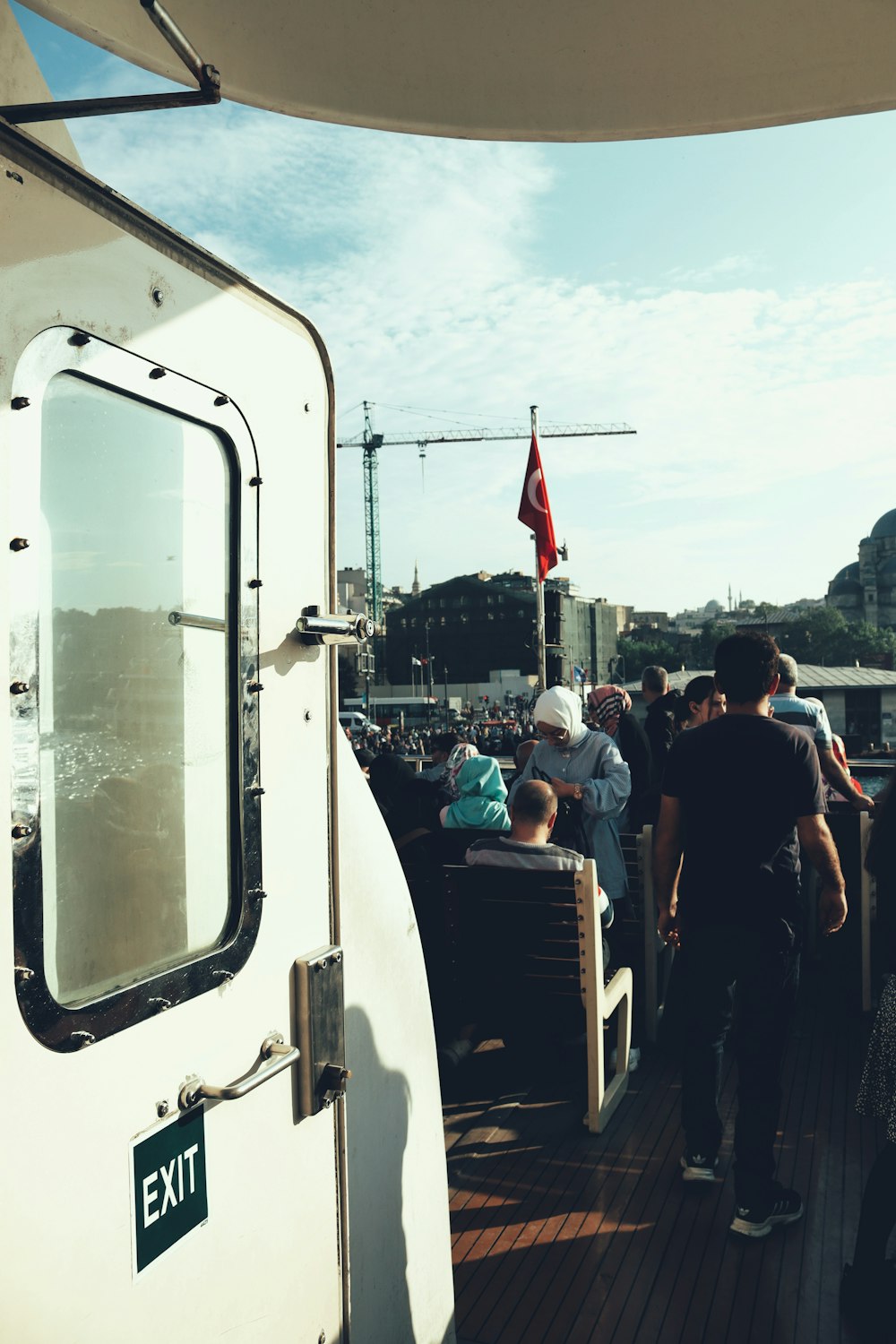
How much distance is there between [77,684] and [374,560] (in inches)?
3864

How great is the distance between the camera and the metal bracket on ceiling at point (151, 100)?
114 centimetres

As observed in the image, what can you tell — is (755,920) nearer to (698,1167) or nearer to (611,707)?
(698,1167)

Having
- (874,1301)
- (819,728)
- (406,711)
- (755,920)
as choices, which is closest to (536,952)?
(755,920)

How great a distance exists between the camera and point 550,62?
194cm

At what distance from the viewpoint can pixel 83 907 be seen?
50.1 inches

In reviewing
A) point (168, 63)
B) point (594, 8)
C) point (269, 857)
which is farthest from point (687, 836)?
point (168, 63)

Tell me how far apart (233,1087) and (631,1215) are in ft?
7.06

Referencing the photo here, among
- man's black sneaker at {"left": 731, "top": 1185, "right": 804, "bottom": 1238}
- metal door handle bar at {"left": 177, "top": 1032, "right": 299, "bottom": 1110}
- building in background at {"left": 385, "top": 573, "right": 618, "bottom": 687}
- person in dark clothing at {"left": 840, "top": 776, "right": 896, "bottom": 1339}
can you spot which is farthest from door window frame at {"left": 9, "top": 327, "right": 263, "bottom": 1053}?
building in background at {"left": 385, "top": 573, "right": 618, "bottom": 687}

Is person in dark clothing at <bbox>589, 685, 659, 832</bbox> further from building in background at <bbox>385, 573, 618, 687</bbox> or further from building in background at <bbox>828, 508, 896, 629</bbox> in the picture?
building in background at <bbox>828, 508, 896, 629</bbox>

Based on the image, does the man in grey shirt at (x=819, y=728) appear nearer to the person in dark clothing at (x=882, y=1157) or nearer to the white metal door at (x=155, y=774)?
the person in dark clothing at (x=882, y=1157)

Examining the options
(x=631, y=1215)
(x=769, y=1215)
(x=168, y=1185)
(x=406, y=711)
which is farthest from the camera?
(x=406, y=711)

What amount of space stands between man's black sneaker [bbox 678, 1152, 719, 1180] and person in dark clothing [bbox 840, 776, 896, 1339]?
0.63 m

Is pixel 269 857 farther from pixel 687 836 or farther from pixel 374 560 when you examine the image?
pixel 374 560

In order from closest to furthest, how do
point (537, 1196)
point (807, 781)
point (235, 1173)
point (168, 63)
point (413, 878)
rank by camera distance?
point (235, 1173), point (168, 63), point (807, 781), point (537, 1196), point (413, 878)
